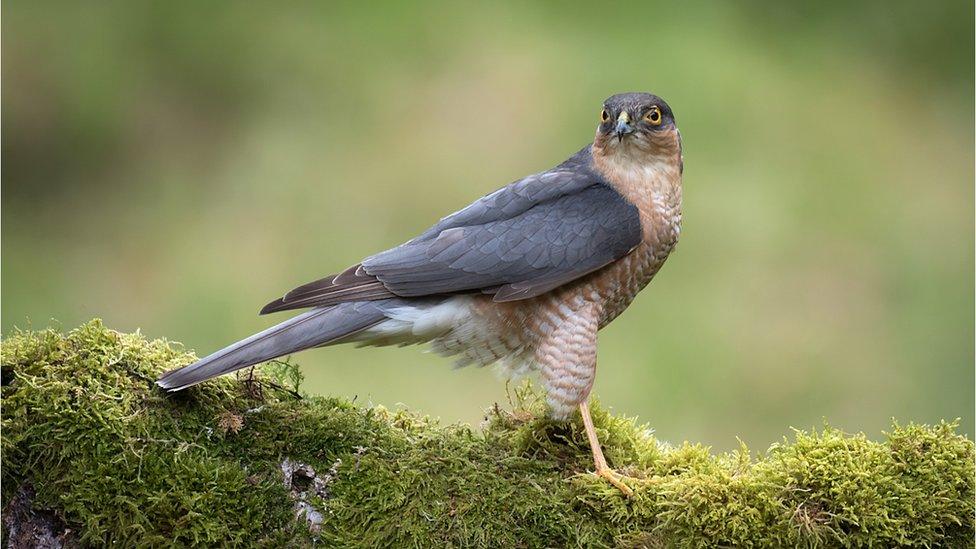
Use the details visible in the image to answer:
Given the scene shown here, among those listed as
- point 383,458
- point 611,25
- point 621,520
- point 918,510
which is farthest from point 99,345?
point 611,25

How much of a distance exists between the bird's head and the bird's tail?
1.27 meters

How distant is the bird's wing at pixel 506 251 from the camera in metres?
4.23

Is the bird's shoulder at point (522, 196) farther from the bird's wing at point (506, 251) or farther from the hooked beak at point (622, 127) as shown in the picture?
the hooked beak at point (622, 127)

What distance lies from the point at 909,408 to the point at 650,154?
3922 mm

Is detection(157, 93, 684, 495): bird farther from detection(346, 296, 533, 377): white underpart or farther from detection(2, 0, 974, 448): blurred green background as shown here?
detection(2, 0, 974, 448): blurred green background

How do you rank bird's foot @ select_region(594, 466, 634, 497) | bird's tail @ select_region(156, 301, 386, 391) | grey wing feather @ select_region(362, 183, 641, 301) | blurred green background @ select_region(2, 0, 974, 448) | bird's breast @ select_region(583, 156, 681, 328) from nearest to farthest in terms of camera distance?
bird's tail @ select_region(156, 301, 386, 391)
bird's foot @ select_region(594, 466, 634, 497)
grey wing feather @ select_region(362, 183, 641, 301)
bird's breast @ select_region(583, 156, 681, 328)
blurred green background @ select_region(2, 0, 974, 448)

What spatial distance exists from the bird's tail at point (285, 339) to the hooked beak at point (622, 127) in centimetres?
125

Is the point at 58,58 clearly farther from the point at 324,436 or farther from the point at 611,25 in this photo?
the point at 324,436

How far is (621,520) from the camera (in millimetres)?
3748

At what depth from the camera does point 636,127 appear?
179 inches

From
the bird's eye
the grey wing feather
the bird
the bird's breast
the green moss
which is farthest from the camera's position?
the bird's eye

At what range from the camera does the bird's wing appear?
423cm

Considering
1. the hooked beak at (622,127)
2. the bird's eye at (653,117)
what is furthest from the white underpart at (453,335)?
the bird's eye at (653,117)

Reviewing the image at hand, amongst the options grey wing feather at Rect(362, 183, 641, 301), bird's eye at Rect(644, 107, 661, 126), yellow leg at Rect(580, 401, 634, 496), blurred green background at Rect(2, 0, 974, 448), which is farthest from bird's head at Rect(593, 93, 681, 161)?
blurred green background at Rect(2, 0, 974, 448)
